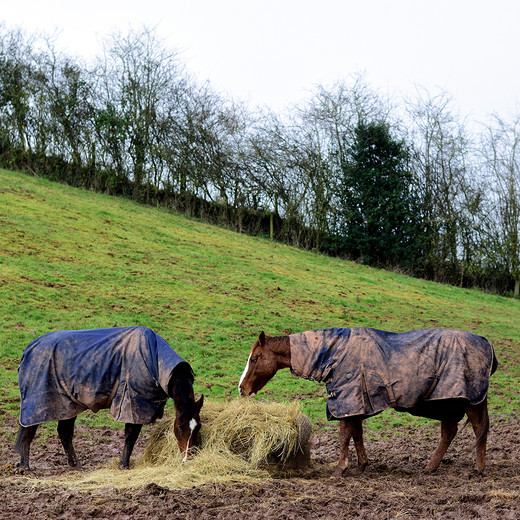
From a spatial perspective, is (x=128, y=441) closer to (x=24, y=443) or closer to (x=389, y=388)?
(x=24, y=443)

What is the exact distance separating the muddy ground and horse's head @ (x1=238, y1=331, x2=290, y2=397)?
1.17 metres

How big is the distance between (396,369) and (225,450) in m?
2.04

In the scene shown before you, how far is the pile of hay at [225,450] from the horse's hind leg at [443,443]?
1.42 meters

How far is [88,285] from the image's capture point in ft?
56.0

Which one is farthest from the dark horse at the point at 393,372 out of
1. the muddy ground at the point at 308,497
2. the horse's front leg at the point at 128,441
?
the horse's front leg at the point at 128,441

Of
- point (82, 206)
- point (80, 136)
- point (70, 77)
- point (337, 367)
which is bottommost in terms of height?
point (337, 367)

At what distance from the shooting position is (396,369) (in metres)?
6.70

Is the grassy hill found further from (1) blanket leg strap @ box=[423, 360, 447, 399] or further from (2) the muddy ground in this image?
(1) blanket leg strap @ box=[423, 360, 447, 399]

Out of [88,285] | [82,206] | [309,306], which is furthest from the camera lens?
[82,206]

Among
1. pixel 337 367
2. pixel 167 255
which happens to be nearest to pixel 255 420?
pixel 337 367

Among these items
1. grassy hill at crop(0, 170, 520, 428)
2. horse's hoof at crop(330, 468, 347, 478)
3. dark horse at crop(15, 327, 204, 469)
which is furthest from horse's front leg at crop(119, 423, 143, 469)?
grassy hill at crop(0, 170, 520, 428)

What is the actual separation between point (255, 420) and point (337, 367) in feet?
3.63

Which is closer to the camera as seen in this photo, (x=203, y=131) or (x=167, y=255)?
(x=167, y=255)

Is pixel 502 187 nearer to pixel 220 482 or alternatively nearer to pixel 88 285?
pixel 88 285
